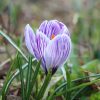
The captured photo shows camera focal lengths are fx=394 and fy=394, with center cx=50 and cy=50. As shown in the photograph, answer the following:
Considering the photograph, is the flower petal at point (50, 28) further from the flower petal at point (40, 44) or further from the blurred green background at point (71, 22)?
the blurred green background at point (71, 22)

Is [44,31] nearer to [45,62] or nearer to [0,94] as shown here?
[45,62]

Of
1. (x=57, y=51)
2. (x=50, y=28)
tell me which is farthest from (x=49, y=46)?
(x=50, y=28)

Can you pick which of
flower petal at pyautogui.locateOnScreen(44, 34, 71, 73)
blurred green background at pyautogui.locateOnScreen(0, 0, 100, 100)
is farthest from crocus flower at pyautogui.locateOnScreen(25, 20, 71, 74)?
blurred green background at pyautogui.locateOnScreen(0, 0, 100, 100)

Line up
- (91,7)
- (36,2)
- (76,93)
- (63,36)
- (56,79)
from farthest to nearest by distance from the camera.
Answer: (36,2) < (91,7) < (56,79) < (76,93) < (63,36)

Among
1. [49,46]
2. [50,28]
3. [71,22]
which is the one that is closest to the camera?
[49,46]

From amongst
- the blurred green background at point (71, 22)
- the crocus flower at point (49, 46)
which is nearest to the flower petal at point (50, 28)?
the crocus flower at point (49, 46)

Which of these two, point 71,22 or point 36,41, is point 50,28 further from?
point 71,22

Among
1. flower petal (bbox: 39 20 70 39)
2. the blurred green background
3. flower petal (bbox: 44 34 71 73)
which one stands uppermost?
flower petal (bbox: 39 20 70 39)

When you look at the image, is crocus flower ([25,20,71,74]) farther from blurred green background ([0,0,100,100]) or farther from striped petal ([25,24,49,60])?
blurred green background ([0,0,100,100])

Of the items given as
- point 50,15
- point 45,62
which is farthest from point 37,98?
point 50,15
